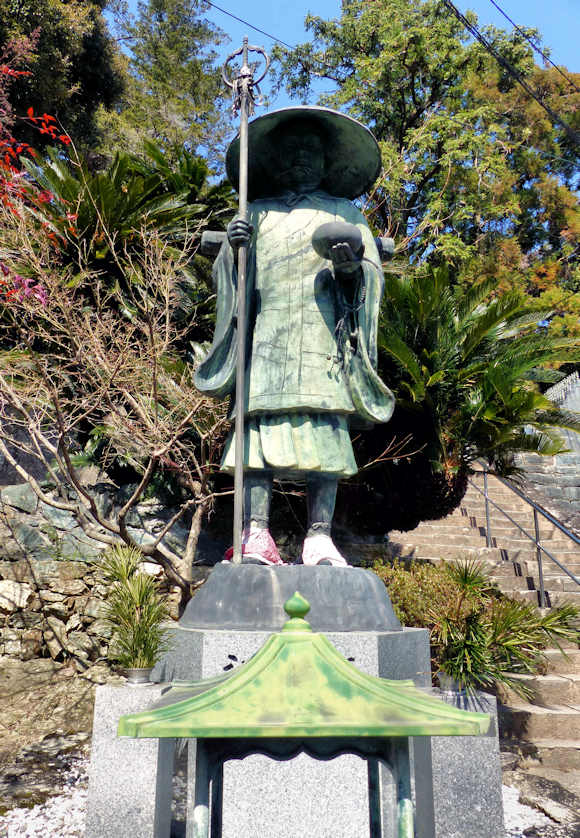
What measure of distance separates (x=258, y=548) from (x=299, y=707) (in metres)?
2.21

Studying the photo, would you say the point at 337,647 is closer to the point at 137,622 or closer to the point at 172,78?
the point at 137,622

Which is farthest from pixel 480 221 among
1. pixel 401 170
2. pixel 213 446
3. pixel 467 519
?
pixel 213 446

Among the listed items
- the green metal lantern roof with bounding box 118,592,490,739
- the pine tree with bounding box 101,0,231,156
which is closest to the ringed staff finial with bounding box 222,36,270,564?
the green metal lantern roof with bounding box 118,592,490,739

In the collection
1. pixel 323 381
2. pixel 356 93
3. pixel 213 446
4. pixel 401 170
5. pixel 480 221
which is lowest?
pixel 323 381

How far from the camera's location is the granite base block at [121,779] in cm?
298

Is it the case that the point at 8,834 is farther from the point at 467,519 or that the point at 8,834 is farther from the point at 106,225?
the point at 467,519

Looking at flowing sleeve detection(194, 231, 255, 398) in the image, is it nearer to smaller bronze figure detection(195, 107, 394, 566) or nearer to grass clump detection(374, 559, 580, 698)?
smaller bronze figure detection(195, 107, 394, 566)

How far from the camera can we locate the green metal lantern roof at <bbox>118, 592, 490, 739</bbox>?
1232 mm

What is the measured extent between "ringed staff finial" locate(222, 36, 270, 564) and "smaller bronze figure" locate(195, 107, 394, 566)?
0.13 metres

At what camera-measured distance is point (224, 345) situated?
3.82 metres

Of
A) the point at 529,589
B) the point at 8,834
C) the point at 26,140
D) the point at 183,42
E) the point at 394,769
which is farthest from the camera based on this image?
the point at 183,42

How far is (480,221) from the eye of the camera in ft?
52.2

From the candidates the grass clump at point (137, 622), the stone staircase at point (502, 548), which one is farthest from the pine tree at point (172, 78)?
the grass clump at point (137, 622)

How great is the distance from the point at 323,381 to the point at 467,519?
25.3ft
